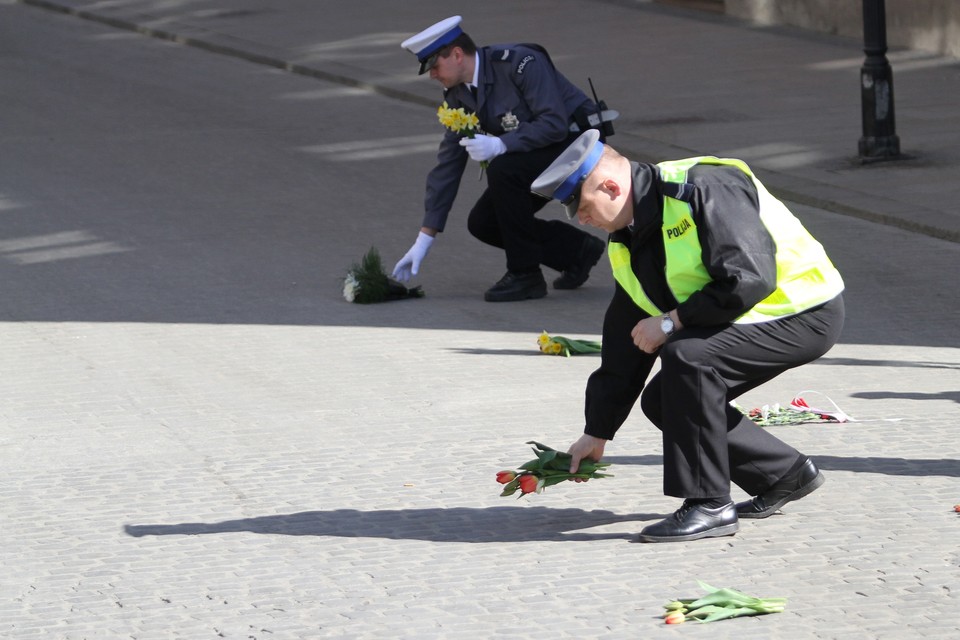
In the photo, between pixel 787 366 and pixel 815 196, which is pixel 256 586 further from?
pixel 815 196

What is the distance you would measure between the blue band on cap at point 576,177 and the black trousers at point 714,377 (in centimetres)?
59

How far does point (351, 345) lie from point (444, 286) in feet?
4.94

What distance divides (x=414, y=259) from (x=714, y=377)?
441 cm

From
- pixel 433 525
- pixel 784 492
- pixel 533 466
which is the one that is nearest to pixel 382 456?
pixel 433 525

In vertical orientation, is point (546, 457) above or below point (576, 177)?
below

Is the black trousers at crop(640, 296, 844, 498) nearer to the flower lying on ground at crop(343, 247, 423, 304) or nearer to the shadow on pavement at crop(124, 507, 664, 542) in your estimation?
the shadow on pavement at crop(124, 507, 664, 542)

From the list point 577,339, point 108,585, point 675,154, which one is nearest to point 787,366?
point 108,585

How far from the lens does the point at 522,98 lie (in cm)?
945

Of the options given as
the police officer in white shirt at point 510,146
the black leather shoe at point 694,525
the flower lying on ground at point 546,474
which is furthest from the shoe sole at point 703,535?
the police officer in white shirt at point 510,146

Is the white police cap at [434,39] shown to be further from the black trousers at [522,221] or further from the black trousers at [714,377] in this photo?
the black trousers at [714,377]

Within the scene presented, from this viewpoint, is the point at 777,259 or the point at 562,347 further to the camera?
the point at 562,347

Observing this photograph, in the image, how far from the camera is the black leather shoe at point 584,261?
9.96m

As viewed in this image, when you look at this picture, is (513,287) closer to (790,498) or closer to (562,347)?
(562,347)

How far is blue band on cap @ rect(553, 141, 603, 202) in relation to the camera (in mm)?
5422
